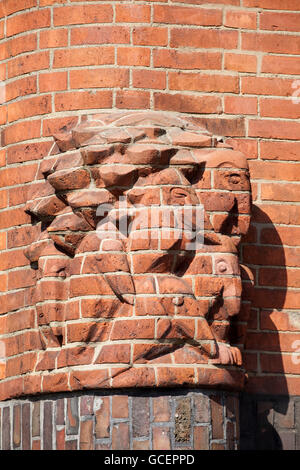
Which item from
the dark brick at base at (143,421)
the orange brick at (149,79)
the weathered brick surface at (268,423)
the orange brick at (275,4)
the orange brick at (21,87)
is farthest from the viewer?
the orange brick at (275,4)

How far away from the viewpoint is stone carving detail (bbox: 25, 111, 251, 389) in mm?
4949

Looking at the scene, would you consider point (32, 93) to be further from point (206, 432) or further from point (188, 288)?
point (206, 432)

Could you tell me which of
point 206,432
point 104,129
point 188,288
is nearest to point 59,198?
point 104,129

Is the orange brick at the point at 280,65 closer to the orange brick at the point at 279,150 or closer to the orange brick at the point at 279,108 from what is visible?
the orange brick at the point at 279,108

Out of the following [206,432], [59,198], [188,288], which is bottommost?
[206,432]

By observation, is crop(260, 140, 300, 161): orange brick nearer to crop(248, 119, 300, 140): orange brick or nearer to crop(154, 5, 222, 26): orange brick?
crop(248, 119, 300, 140): orange brick

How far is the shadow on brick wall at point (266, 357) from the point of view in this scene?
534cm

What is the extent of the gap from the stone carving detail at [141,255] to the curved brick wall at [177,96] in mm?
203

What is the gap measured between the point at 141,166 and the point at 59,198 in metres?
0.38

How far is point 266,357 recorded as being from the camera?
543cm

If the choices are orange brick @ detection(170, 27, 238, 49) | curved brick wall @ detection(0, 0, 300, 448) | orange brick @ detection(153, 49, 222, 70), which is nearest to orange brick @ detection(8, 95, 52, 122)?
curved brick wall @ detection(0, 0, 300, 448)

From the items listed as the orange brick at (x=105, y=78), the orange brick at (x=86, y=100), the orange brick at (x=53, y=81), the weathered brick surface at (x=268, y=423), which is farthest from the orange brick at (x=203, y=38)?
the weathered brick surface at (x=268, y=423)

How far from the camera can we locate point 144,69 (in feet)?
17.9

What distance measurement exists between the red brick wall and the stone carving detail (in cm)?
21
